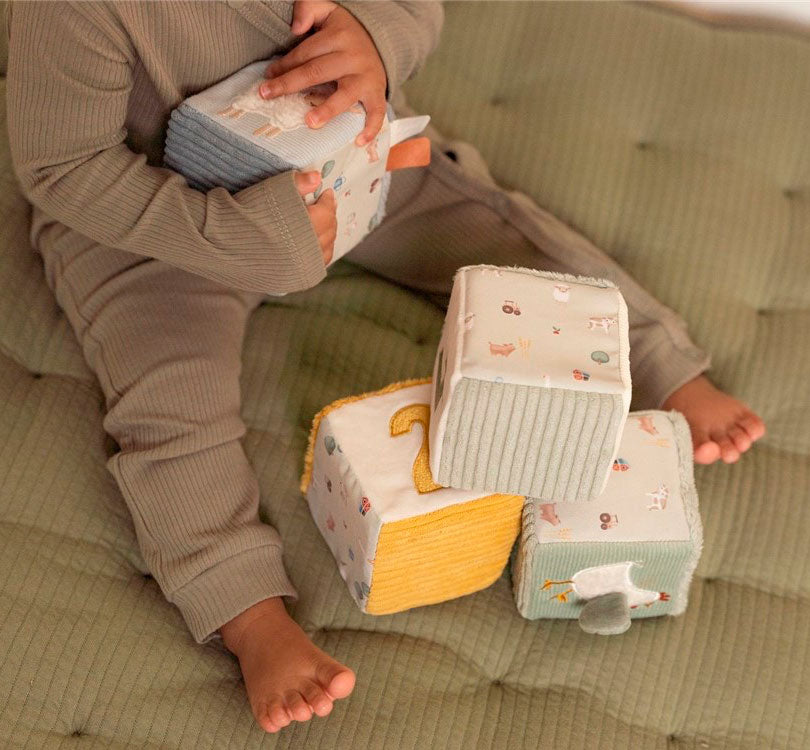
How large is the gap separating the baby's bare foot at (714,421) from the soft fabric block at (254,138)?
0.49m

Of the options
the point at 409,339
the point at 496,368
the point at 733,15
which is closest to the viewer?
the point at 496,368

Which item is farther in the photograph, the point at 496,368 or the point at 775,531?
the point at 775,531

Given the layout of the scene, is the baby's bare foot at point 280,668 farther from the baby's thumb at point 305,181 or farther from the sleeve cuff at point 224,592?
the baby's thumb at point 305,181

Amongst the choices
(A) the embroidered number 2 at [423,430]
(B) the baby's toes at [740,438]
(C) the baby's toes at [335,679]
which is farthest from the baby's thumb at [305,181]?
(B) the baby's toes at [740,438]

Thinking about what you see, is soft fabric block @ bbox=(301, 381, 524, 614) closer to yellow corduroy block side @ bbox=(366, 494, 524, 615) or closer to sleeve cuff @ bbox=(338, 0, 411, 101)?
yellow corduroy block side @ bbox=(366, 494, 524, 615)

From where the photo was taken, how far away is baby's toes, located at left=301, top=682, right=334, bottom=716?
963mm

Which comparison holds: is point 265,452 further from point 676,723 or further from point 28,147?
point 676,723

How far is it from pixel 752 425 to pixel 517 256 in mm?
349

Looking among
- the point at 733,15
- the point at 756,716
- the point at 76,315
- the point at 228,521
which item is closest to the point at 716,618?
the point at 756,716

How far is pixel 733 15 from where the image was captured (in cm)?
164

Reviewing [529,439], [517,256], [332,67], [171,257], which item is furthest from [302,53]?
[529,439]

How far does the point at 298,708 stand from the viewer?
960mm

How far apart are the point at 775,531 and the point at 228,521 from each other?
63 centimetres

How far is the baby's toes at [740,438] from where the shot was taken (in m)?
1.18
